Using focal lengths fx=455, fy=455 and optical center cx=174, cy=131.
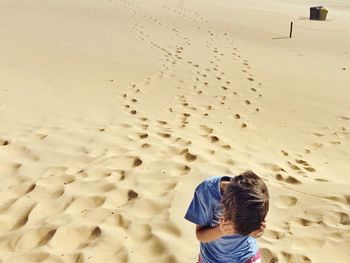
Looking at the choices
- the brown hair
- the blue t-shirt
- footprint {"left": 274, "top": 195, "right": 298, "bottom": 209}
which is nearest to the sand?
footprint {"left": 274, "top": 195, "right": 298, "bottom": 209}

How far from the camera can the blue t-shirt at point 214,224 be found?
7.47ft

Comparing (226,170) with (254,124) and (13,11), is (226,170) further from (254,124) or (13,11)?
(13,11)

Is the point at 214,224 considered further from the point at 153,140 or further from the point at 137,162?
the point at 153,140

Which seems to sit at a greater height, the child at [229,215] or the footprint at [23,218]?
the child at [229,215]

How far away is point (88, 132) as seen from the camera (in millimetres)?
5801

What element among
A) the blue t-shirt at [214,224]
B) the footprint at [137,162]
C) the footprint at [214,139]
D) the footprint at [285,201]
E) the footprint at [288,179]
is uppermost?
the blue t-shirt at [214,224]

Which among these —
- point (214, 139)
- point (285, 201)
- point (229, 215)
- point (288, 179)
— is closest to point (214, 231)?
point (229, 215)

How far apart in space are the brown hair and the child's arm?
0.07 metres

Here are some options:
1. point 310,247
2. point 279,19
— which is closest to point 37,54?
point 310,247

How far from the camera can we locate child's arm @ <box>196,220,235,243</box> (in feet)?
6.71

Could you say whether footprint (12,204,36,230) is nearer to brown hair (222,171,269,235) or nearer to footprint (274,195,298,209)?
footprint (274,195,298,209)

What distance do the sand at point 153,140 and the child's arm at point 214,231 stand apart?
1.17 metres

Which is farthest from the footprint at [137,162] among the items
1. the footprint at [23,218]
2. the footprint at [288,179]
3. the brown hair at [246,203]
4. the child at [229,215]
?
the brown hair at [246,203]

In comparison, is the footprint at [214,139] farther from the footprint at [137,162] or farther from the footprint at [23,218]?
the footprint at [23,218]
